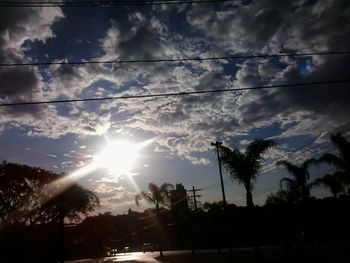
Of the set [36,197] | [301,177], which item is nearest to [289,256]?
[301,177]

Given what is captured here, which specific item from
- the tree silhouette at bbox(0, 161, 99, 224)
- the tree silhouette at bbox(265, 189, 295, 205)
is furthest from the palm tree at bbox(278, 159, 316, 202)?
the tree silhouette at bbox(0, 161, 99, 224)

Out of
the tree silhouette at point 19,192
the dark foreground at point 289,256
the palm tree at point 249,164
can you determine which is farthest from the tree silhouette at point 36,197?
the palm tree at point 249,164

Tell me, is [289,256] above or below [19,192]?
below

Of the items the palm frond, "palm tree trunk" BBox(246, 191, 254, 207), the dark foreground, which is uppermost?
the palm frond

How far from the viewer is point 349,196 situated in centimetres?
4712

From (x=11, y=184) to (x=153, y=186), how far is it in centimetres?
2762

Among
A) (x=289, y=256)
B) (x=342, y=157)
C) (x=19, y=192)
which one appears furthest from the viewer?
(x=19, y=192)

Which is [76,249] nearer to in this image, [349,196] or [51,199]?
[51,199]

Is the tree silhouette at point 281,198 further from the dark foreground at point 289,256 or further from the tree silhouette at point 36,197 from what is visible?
the tree silhouette at point 36,197

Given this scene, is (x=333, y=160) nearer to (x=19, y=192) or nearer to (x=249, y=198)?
(x=249, y=198)

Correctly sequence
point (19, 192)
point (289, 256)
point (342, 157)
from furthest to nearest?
point (19, 192)
point (289, 256)
point (342, 157)

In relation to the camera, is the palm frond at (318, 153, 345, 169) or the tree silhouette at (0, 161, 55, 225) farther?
the tree silhouette at (0, 161, 55, 225)

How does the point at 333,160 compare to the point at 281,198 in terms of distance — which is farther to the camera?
the point at 281,198

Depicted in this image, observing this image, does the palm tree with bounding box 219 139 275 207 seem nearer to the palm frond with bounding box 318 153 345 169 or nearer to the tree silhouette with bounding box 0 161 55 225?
the palm frond with bounding box 318 153 345 169
